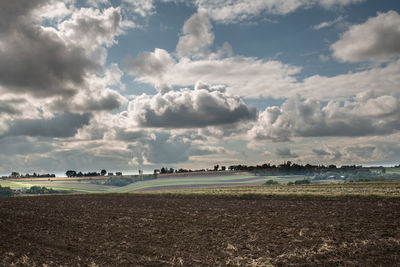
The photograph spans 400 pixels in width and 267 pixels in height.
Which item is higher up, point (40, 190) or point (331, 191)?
point (331, 191)

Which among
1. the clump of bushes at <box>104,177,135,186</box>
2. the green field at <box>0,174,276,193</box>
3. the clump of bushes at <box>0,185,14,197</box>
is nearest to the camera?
the clump of bushes at <box>0,185,14,197</box>

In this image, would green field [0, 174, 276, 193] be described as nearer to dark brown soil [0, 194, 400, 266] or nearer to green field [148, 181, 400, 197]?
green field [148, 181, 400, 197]

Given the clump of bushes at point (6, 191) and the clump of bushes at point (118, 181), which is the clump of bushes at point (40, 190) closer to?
the clump of bushes at point (6, 191)

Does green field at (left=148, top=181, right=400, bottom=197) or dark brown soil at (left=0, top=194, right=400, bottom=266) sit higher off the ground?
dark brown soil at (left=0, top=194, right=400, bottom=266)

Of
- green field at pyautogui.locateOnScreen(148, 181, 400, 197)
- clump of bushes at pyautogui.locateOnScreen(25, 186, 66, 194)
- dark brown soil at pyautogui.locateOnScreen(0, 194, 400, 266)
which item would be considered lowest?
clump of bushes at pyautogui.locateOnScreen(25, 186, 66, 194)

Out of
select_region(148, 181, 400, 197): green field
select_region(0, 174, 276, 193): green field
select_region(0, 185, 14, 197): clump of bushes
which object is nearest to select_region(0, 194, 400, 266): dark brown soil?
select_region(148, 181, 400, 197): green field

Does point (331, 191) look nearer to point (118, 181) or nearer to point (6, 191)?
point (118, 181)

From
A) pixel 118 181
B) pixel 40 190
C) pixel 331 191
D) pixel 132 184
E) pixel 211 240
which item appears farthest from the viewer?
pixel 118 181

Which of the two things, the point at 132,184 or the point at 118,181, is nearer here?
the point at 132,184

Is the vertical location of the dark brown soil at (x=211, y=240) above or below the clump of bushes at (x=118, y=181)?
above

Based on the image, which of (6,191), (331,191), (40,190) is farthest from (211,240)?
(6,191)

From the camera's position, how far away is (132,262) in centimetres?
1521

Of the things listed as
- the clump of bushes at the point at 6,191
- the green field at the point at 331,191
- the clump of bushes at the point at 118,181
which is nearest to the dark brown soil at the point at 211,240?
the green field at the point at 331,191

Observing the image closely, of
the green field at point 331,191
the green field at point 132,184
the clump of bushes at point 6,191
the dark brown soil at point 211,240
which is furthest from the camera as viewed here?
the green field at point 132,184
